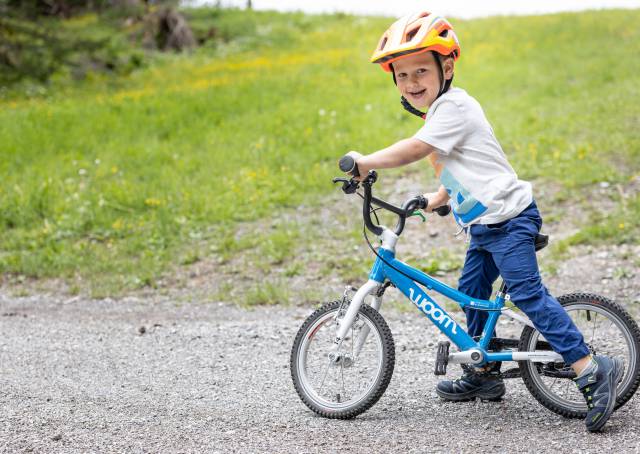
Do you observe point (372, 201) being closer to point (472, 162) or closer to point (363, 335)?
point (472, 162)

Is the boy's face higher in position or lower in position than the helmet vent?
lower

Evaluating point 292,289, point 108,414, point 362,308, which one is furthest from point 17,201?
point 362,308

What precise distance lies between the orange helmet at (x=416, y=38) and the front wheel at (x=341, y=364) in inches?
53.1

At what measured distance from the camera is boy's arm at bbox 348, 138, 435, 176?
3832mm

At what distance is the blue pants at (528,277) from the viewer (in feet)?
12.6

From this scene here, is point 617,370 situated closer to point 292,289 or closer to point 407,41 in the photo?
point 407,41

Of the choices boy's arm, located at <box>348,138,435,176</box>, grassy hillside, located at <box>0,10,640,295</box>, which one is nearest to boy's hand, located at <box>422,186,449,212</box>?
boy's arm, located at <box>348,138,435,176</box>

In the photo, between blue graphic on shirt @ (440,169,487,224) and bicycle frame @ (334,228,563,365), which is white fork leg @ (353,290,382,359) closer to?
bicycle frame @ (334,228,563,365)

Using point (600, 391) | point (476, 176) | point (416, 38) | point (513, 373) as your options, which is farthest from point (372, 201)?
point (600, 391)

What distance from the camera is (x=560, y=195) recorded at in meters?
9.31

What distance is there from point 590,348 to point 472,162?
1.15 meters

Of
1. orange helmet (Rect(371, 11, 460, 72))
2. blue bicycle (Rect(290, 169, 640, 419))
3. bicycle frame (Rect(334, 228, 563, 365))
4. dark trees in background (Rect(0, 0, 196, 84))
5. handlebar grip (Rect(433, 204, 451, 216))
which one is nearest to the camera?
orange helmet (Rect(371, 11, 460, 72))

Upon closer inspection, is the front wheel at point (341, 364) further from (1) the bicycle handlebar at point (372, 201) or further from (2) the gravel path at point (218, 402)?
(1) the bicycle handlebar at point (372, 201)

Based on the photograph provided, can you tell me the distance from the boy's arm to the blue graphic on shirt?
25cm
